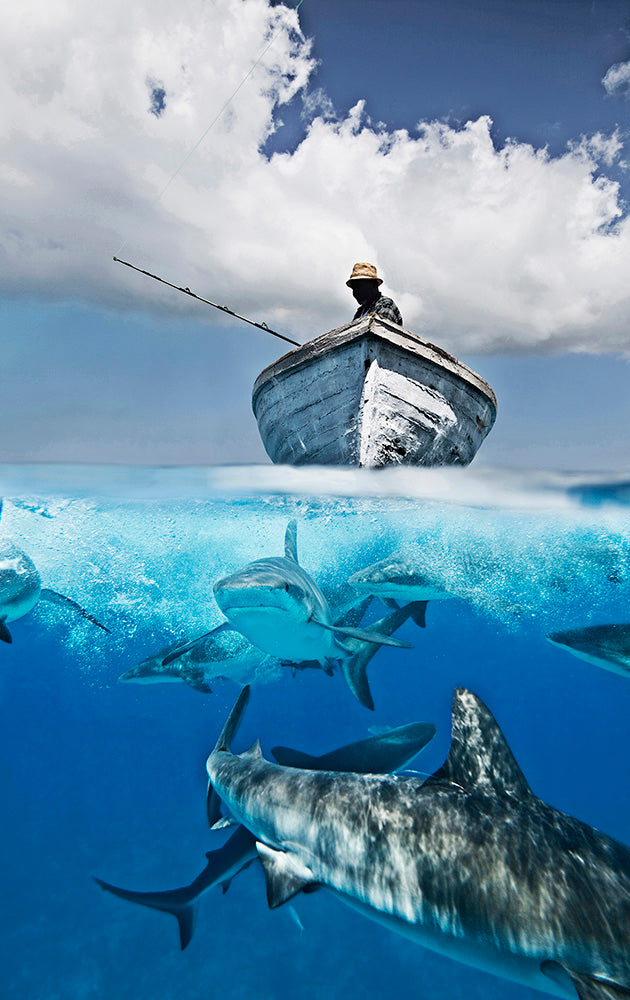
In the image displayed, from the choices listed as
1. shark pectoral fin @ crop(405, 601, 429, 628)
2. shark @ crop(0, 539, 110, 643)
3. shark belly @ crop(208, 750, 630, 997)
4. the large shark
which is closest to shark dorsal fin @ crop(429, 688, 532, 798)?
shark belly @ crop(208, 750, 630, 997)

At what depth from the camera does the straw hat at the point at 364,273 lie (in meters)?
12.5

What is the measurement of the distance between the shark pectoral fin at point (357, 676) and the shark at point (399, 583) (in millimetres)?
1205

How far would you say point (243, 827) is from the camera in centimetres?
469

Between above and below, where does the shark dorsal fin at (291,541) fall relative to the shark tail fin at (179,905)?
above

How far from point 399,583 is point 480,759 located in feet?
12.0

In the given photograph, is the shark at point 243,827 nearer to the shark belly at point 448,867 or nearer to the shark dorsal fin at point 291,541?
the shark belly at point 448,867

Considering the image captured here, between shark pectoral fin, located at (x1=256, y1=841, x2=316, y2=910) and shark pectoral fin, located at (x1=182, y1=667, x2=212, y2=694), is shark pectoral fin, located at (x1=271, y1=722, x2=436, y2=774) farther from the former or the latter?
shark pectoral fin, located at (x1=182, y1=667, x2=212, y2=694)

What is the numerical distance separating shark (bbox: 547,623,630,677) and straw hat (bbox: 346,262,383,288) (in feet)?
32.3

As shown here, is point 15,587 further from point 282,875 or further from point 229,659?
point 282,875

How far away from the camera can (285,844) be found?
386 cm

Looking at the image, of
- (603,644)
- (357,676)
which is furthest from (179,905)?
(603,644)

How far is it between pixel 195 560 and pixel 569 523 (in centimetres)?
1306

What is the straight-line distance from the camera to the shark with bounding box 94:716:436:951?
4.53 m

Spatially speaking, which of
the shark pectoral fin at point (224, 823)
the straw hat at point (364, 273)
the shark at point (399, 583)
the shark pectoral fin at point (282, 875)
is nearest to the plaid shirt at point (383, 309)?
the straw hat at point (364, 273)
